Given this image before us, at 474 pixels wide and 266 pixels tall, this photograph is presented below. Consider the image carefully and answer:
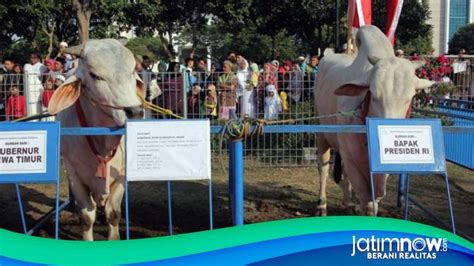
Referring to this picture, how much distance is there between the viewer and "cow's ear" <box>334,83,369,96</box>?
16.4ft

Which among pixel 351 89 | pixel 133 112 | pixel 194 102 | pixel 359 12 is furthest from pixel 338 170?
pixel 194 102

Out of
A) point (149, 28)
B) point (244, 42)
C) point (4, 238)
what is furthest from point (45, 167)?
point (244, 42)

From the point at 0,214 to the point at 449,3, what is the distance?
103074 mm

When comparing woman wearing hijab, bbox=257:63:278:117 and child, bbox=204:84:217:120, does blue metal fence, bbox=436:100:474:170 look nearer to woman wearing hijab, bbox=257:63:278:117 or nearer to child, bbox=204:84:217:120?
woman wearing hijab, bbox=257:63:278:117

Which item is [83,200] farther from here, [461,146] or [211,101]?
[211,101]

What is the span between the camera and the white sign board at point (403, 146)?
12.5 feet

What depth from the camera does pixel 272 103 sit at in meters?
10.5

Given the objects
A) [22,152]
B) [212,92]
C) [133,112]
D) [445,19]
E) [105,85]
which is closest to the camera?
[22,152]

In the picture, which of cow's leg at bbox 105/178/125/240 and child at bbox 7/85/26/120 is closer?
cow's leg at bbox 105/178/125/240

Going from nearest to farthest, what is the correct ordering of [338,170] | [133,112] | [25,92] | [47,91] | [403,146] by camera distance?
[403,146], [133,112], [338,170], [47,91], [25,92]

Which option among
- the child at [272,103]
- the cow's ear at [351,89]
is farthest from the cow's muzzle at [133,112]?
the child at [272,103]

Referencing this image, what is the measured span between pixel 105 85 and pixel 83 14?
10.3 metres

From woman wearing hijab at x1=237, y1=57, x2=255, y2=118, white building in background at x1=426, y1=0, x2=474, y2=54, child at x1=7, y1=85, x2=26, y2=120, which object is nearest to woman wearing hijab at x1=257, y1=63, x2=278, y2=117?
woman wearing hijab at x1=237, y1=57, x2=255, y2=118

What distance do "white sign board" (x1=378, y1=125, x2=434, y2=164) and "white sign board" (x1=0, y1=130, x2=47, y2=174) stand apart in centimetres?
205
